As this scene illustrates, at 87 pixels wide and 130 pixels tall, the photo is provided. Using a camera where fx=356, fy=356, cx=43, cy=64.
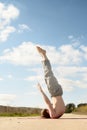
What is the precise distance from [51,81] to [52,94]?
41cm

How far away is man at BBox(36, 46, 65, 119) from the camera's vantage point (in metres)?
10.9

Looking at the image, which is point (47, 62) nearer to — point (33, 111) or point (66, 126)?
point (66, 126)

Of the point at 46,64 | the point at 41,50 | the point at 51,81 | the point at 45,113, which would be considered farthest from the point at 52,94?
the point at 41,50

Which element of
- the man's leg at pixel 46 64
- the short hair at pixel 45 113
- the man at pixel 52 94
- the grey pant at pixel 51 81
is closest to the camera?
the man at pixel 52 94

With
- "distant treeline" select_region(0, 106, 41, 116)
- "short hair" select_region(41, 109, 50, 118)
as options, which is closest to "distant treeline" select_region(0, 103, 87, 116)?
"distant treeline" select_region(0, 106, 41, 116)

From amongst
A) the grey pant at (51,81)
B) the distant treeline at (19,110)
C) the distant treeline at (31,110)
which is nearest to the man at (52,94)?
the grey pant at (51,81)

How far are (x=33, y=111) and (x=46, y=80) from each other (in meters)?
8.96

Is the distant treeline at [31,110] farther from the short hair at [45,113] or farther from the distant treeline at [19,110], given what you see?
the short hair at [45,113]

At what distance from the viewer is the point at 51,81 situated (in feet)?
36.9

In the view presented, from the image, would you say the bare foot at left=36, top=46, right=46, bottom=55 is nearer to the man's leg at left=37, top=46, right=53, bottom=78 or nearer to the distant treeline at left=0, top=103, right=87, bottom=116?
the man's leg at left=37, top=46, right=53, bottom=78

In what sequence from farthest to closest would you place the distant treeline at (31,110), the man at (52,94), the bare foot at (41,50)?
the distant treeline at (31,110)
the bare foot at (41,50)
the man at (52,94)

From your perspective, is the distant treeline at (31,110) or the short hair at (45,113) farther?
the distant treeline at (31,110)

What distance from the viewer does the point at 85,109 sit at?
20266 mm

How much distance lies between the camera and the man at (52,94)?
35.8ft
